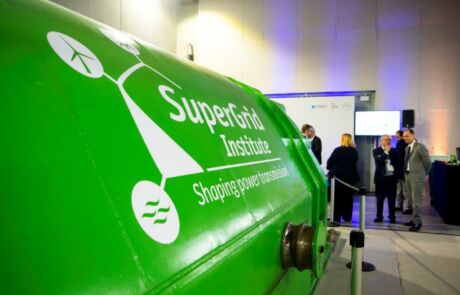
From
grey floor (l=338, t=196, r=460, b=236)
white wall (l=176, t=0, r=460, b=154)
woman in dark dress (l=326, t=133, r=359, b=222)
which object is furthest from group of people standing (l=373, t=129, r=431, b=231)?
white wall (l=176, t=0, r=460, b=154)

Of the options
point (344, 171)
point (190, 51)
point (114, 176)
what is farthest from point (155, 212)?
point (190, 51)

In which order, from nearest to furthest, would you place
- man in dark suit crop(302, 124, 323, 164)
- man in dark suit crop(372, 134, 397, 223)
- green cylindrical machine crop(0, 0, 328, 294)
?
green cylindrical machine crop(0, 0, 328, 294), man in dark suit crop(372, 134, 397, 223), man in dark suit crop(302, 124, 323, 164)

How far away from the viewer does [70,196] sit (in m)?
0.69

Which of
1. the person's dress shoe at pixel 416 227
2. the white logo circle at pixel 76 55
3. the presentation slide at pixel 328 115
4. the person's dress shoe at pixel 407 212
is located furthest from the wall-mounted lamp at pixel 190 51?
the white logo circle at pixel 76 55

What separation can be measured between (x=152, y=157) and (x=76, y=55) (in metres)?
0.35

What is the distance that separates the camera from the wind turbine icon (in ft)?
2.79

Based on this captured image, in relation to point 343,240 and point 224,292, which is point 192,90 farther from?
point 343,240

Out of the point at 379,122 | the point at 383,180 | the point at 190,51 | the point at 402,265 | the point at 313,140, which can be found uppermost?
the point at 190,51

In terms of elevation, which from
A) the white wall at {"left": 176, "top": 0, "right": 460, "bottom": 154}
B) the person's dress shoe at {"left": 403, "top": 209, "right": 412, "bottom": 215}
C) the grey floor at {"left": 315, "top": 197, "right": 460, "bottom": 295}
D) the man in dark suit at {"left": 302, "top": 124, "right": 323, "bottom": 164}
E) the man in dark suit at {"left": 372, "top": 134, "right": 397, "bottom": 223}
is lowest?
the person's dress shoe at {"left": 403, "top": 209, "right": 412, "bottom": 215}

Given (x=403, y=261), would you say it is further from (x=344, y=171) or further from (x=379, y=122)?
(x=379, y=122)

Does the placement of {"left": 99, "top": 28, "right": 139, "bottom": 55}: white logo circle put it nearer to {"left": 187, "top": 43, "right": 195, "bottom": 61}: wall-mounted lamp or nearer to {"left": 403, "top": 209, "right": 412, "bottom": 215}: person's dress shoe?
{"left": 403, "top": 209, "right": 412, "bottom": 215}: person's dress shoe

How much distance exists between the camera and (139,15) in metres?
8.54

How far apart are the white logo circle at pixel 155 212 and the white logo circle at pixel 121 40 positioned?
595 mm

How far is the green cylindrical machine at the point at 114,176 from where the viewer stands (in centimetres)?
62
